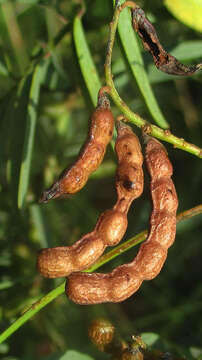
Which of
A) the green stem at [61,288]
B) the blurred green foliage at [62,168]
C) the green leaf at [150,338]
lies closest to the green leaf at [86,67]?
the blurred green foliage at [62,168]

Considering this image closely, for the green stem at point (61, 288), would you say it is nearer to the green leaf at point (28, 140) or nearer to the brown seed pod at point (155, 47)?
the brown seed pod at point (155, 47)

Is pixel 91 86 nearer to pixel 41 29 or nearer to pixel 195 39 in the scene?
pixel 195 39

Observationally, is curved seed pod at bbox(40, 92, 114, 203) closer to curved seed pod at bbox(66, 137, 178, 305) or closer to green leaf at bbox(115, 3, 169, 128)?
curved seed pod at bbox(66, 137, 178, 305)

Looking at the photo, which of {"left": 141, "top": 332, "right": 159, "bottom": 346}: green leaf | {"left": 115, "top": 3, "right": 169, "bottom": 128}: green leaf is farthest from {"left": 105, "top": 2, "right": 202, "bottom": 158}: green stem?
{"left": 141, "top": 332, "right": 159, "bottom": 346}: green leaf

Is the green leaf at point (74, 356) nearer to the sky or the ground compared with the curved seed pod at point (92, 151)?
nearer to the ground

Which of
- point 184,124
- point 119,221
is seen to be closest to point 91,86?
point 119,221

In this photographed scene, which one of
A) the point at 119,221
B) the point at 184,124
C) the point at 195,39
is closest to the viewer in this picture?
the point at 119,221

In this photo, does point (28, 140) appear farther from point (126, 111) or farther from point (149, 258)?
point (149, 258)
